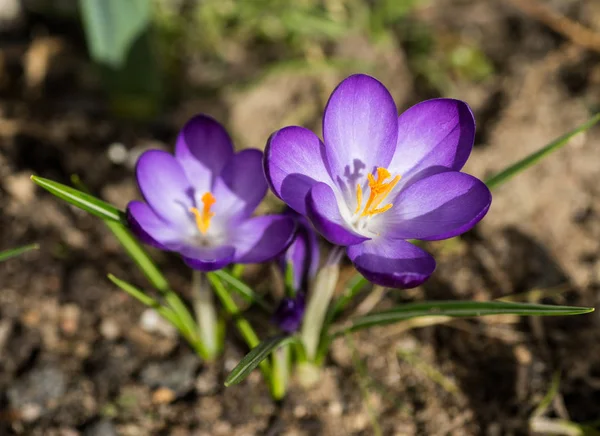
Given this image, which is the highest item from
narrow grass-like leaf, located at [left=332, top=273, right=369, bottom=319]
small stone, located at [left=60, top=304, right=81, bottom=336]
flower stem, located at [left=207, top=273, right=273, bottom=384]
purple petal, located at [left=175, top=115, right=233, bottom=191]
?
purple petal, located at [left=175, top=115, right=233, bottom=191]

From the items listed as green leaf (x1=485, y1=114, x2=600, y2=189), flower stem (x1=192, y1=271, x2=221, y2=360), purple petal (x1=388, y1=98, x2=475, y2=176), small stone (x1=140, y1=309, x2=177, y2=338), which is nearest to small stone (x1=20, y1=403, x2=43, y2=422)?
small stone (x1=140, y1=309, x2=177, y2=338)

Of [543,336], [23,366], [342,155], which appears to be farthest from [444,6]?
[23,366]

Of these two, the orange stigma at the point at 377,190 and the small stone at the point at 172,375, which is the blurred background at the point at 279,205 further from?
the orange stigma at the point at 377,190

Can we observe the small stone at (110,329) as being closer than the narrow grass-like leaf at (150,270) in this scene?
No

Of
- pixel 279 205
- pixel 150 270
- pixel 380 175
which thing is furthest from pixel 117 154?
pixel 380 175

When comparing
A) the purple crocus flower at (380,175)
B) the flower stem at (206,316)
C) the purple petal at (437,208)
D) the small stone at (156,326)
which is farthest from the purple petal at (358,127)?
the small stone at (156,326)

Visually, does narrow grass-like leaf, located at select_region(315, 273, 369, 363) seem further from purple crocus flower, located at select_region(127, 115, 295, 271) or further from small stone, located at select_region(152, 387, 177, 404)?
small stone, located at select_region(152, 387, 177, 404)

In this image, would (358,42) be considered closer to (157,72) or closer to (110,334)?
(157,72)
